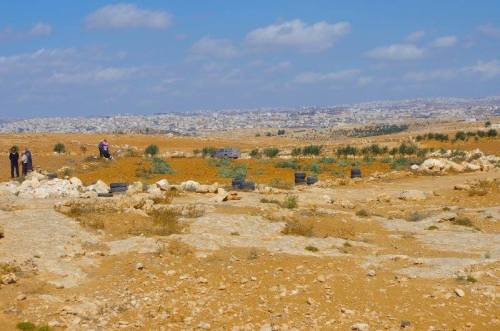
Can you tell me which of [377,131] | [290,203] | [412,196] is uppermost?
[290,203]

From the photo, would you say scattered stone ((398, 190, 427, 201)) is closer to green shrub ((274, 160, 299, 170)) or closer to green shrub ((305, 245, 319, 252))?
green shrub ((305, 245, 319, 252))

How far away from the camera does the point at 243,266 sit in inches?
453

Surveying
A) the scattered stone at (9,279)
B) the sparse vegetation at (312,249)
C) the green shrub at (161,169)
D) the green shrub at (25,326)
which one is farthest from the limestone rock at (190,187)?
the green shrub at (25,326)

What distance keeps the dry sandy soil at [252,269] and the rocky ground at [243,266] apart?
0.11 feet

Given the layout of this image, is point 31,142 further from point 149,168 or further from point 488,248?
point 488,248

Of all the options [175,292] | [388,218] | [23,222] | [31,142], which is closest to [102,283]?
[175,292]

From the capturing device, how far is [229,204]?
1911cm

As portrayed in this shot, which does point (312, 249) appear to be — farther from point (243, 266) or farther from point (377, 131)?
point (377, 131)

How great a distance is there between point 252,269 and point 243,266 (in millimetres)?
258

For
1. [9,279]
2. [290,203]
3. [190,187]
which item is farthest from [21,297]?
[190,187]

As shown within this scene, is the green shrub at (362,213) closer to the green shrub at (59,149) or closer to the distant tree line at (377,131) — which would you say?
the green shrub at (59,149)

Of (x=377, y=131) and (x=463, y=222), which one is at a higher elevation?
(x=463, y=222)

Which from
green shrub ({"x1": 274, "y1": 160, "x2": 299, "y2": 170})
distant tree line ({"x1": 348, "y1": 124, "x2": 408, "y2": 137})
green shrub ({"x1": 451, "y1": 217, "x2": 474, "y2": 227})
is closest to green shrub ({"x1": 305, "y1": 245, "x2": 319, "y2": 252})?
green shrub ({"x1": 451, "y1": 217, "x2": 474, "y2": 227})

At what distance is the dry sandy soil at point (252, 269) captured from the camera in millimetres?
9109
